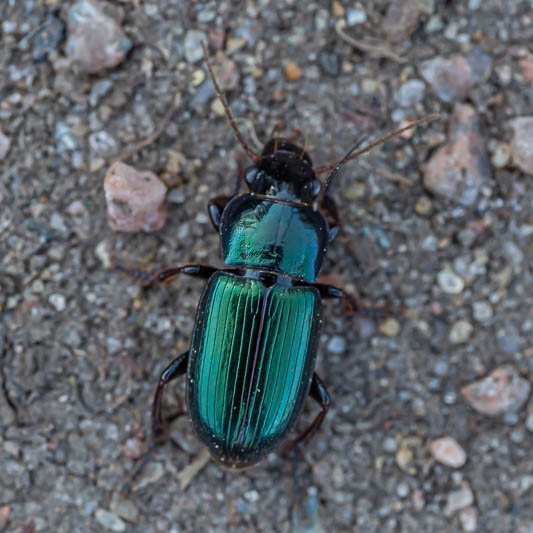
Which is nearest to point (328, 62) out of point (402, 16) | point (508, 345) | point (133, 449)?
point (402, 16)

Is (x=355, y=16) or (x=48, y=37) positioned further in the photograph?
(x=355, y=16)

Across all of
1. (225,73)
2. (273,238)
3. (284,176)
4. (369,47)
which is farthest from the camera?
(369,47)

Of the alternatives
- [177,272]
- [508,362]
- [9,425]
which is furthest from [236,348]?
[508,362]

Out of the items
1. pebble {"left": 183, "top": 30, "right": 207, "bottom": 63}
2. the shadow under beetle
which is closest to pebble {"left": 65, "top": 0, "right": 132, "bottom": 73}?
pebble {"left": 183, "top": 30, "right": 207, "bottom": 63}

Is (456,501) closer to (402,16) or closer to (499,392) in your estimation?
(499,392)

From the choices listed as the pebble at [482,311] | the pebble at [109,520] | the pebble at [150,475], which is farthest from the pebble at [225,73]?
the pebble at [109,520]

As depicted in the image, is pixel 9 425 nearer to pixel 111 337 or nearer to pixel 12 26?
pixel 111 337
